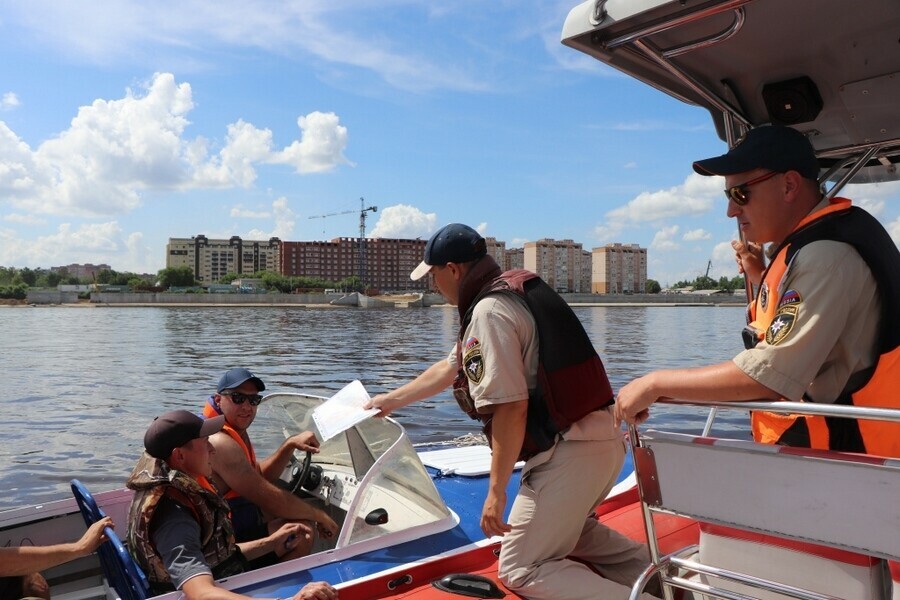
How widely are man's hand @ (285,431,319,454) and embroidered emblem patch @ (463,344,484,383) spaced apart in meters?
1.93

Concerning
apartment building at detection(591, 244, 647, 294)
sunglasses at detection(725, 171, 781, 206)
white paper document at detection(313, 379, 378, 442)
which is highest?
apartment building at detection(591, 244, 647, 294)

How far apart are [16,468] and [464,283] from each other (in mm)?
10968

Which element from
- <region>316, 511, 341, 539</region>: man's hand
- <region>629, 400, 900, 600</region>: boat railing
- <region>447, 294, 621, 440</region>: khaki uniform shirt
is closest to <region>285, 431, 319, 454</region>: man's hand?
<region>316, 511, 341, 539</region>: man's hand

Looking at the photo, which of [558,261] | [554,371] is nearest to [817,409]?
[554,371]

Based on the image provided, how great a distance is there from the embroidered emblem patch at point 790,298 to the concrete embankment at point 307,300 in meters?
89.3

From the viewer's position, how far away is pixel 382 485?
346 cm

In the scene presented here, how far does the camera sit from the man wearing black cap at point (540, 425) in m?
2.63

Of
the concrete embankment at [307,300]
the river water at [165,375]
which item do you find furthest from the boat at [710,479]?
the concrete embankment at [307,300]

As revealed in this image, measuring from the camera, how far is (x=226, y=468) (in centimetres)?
382

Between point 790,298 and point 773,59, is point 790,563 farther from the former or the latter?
point 773,59

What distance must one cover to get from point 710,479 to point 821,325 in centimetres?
51

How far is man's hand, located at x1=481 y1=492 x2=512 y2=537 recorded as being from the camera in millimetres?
2676

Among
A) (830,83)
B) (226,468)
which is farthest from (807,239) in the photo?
(226,468)

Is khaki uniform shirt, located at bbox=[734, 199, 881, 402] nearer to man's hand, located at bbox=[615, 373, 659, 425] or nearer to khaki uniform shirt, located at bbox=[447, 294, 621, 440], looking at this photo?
man's hand, located at bbox=[615, 373, 659, 425]
